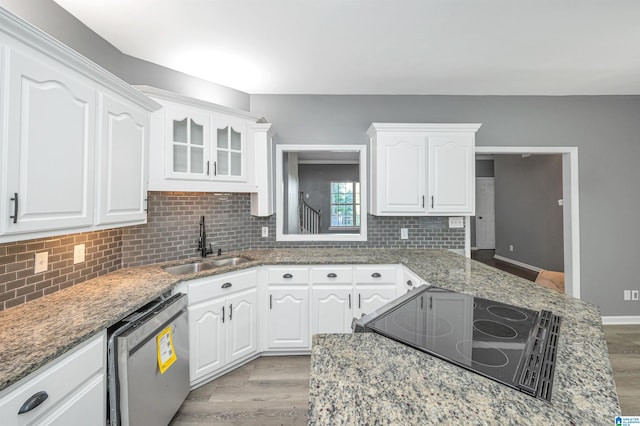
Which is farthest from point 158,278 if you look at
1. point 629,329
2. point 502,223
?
point 502,223

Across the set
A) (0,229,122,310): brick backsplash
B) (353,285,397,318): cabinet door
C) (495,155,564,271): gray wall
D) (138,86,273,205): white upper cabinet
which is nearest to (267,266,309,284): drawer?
(353,285,397,318): cabinet door

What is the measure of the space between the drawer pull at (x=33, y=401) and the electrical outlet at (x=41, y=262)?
0.90m

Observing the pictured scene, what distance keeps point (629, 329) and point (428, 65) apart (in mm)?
3631

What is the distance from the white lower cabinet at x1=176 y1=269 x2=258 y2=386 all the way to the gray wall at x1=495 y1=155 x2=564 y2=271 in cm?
554

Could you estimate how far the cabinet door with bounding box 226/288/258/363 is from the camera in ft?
7.46

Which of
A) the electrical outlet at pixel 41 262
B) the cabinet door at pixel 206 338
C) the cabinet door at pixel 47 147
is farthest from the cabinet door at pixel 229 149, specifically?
the electrical outlet at pixel 41 262

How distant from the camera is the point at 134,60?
7.80 ft

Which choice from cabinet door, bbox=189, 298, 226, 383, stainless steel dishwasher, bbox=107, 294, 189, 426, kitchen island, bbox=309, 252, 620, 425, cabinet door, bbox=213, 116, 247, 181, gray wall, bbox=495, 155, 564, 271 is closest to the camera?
kitchen island, bbox=309, 252, 620, 425

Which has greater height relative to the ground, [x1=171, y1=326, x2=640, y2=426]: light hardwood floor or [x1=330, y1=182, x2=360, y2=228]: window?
[x1=330, y1=182, x2=360, y2=228]: window

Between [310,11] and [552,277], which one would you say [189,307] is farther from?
[552,277]

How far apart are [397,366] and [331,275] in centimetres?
167

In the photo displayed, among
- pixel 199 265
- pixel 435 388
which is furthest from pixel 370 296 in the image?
pixel 435 388

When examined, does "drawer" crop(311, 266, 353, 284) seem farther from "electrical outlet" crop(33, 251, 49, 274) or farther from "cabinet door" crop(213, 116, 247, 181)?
"electrical outlet" crop(33, 251, 49, 274)

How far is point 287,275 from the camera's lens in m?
2.51
